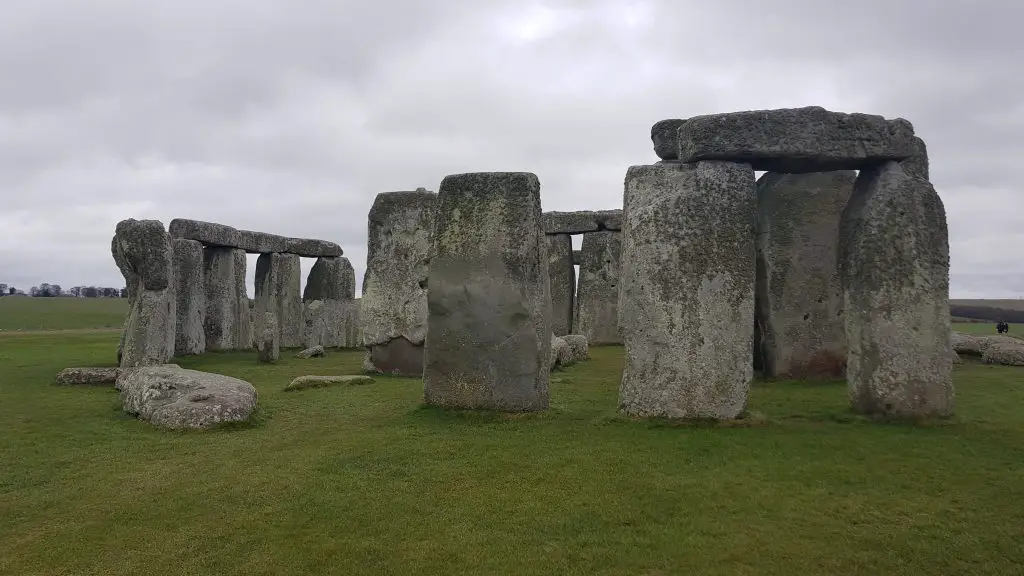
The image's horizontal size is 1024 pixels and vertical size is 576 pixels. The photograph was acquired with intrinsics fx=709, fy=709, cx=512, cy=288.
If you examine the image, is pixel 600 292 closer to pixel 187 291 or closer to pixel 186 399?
pixel 187 291

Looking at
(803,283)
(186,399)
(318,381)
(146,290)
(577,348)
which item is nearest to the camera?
(186,399)

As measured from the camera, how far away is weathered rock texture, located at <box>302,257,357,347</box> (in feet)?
60.6

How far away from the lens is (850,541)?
3.92 meters

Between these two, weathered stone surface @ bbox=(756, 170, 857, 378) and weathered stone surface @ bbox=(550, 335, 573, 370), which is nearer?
weathered stone surface @ bbox=(756, 170, 857, 378)

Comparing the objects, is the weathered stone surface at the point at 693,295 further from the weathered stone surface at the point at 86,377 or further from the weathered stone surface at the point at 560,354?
the weathered stone surface at the point at 86,377

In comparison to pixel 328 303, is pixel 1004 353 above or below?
below

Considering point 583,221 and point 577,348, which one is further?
point 583,221

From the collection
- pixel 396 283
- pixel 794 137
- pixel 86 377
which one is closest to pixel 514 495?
pixel 794 137

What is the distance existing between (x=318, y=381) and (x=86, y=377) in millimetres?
3430

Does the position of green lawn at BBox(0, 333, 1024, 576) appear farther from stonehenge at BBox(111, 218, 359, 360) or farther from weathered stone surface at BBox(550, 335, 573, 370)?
weathered stone surface at BBox(550, 335, 573, 370)

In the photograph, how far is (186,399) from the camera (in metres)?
7.09

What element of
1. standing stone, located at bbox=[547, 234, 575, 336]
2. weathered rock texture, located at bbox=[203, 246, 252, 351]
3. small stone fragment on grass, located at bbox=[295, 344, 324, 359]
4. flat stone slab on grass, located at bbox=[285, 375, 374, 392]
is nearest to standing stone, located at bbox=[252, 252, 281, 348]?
weathered rock texture, located at bbox=[203, 246, 252, 351]

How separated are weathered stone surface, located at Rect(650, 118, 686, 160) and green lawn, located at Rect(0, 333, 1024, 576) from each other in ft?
9.60

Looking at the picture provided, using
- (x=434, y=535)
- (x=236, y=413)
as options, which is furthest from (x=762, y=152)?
(x=236, y=413)
